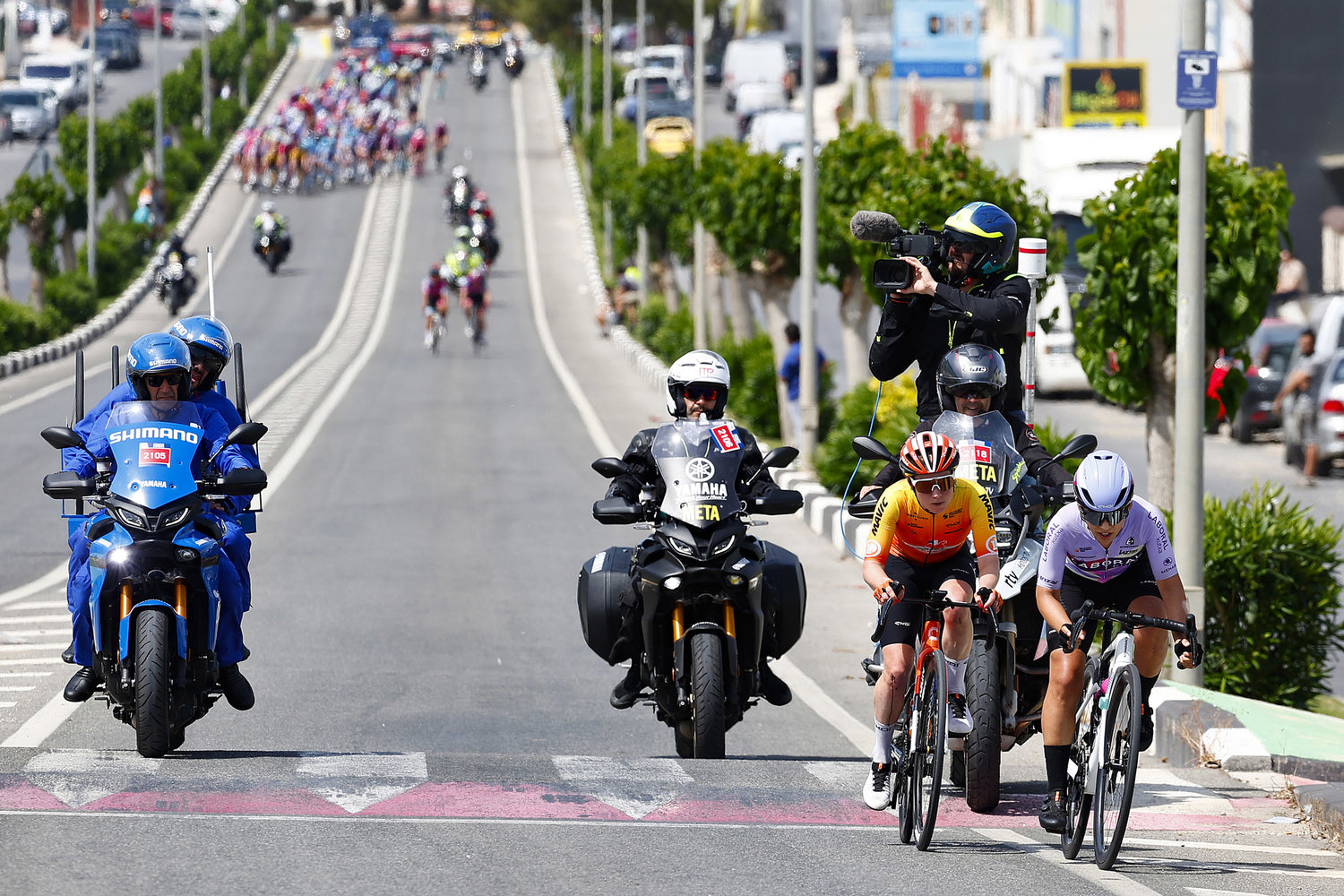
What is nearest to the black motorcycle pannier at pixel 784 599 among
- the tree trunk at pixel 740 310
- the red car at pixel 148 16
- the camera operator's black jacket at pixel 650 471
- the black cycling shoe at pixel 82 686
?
the camera operator's black jacket at pixel 650 471

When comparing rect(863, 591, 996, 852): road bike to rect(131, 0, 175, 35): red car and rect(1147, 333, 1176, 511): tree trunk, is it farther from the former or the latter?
rect(131, 0, 175, 35): red car

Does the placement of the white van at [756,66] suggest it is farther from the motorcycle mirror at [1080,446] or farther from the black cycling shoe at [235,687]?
the black cycling shoe at [235,687]

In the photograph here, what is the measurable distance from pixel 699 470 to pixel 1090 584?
201 centimetres

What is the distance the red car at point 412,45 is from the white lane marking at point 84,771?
323 feet

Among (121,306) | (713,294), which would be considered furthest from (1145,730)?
(121,306)

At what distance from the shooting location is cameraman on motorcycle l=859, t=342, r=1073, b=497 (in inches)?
361

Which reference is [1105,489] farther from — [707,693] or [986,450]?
[707,693]

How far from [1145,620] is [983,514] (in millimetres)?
800

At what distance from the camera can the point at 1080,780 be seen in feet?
25.2

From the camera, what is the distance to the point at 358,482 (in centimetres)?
2388

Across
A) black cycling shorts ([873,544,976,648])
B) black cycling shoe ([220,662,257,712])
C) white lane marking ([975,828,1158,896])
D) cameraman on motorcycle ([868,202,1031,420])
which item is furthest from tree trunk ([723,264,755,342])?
white lane marking ([975,828,1158,896])

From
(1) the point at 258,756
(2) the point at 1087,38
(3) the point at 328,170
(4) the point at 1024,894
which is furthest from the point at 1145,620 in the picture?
(3) the point at 328,170

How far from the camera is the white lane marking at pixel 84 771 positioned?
316 inches

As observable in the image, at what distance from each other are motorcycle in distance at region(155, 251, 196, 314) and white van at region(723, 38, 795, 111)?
37.9 m
